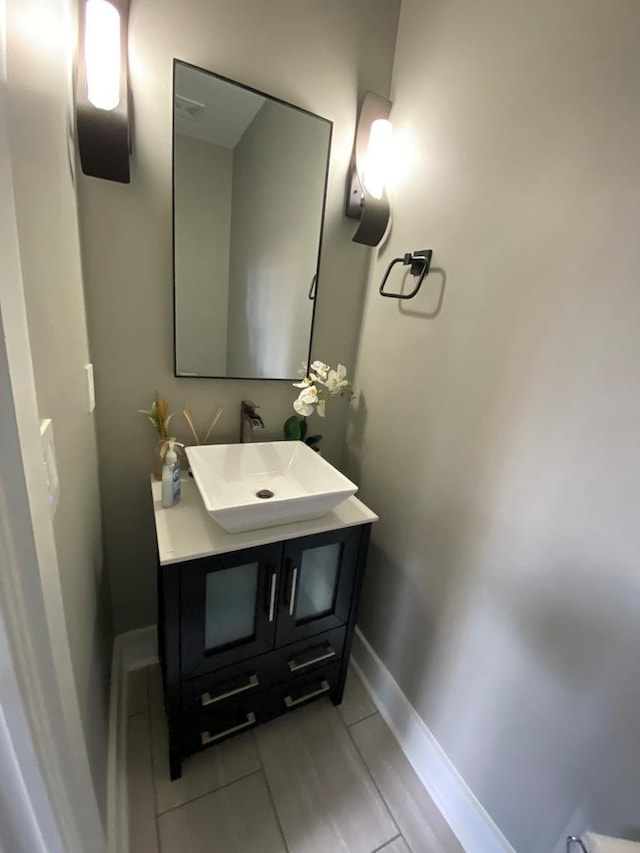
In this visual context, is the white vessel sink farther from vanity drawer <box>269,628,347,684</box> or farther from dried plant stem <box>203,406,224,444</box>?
vanity drawer <box>269,628,347,684</box>

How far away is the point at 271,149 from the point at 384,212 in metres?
0.45

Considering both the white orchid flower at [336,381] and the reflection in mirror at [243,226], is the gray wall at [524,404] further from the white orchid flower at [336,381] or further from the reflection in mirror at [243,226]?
the reflection in mirror at [243,226]

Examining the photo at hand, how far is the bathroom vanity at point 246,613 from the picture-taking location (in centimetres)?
99

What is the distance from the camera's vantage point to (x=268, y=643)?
1175 mm

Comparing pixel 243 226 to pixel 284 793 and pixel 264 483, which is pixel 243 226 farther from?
pixel 284 793

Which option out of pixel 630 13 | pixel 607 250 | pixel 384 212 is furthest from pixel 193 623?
pixel 630 13

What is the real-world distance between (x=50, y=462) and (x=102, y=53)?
1002 millimetres

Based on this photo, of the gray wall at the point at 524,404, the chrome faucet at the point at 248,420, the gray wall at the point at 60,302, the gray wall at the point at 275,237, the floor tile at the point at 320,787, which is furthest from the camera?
the chrome faucet at the point at 248,420

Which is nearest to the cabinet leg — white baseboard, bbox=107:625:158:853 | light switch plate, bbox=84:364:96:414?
white baseboard, bbox=107:625:158:853

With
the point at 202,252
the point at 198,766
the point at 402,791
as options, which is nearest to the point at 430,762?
the point at 402,791

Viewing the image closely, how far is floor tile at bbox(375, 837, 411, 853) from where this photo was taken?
1.04 meters

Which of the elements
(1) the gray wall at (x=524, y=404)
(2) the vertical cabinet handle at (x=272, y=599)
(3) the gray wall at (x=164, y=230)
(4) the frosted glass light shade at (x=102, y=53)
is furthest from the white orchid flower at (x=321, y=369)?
(4) the frosted glass light shade at (x=102, y=53)

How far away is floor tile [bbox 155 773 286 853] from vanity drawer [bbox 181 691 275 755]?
139mm

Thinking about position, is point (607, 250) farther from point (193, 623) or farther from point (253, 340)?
point (193, 623)
